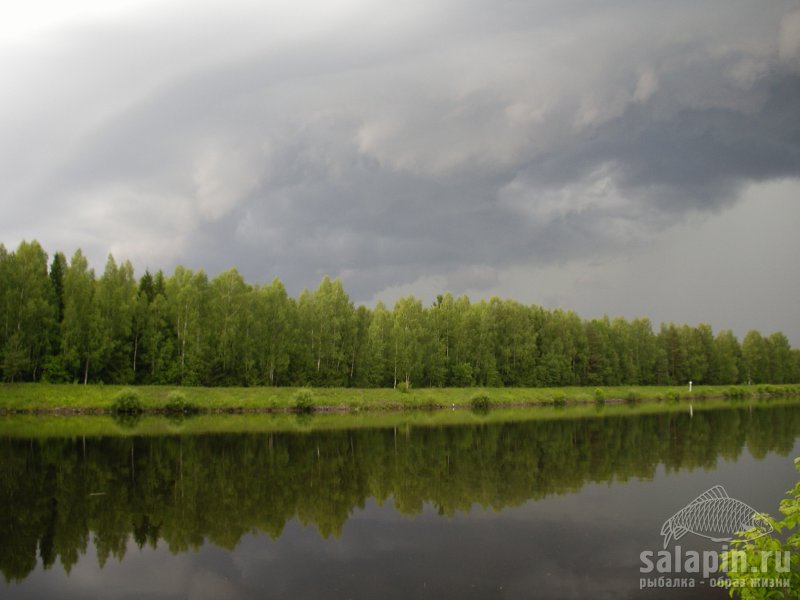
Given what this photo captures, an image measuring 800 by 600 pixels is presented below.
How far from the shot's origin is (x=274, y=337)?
8169 centimetres

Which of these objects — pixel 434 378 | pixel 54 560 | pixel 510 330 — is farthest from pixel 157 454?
pixel 510 330

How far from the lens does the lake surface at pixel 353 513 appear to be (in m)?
13.2

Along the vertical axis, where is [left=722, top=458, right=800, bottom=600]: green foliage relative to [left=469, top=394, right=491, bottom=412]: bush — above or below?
above

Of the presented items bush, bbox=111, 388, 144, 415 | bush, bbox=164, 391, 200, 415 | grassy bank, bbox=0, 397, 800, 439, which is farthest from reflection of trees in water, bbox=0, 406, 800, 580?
bush, bbox=164, 391, 200, 415

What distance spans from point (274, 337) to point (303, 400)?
16.6m

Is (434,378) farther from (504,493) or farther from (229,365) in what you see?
(504,493)

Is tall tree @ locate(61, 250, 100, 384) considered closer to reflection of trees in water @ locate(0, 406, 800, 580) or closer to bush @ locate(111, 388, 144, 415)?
bush @ locate(111, 388, 144, 415)

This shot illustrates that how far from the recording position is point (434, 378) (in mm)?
95438

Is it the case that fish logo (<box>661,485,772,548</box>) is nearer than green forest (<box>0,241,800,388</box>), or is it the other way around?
fish logo (<box>661,485,772,548</box>)

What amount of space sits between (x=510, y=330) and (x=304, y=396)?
5033 centimetres

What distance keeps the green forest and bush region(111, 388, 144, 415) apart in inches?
394

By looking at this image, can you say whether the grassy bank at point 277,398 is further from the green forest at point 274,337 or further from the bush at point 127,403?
the green forest at point 274,337

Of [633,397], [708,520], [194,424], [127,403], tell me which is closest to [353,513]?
[708,520]

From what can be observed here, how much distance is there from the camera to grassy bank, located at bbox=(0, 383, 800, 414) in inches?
2303
